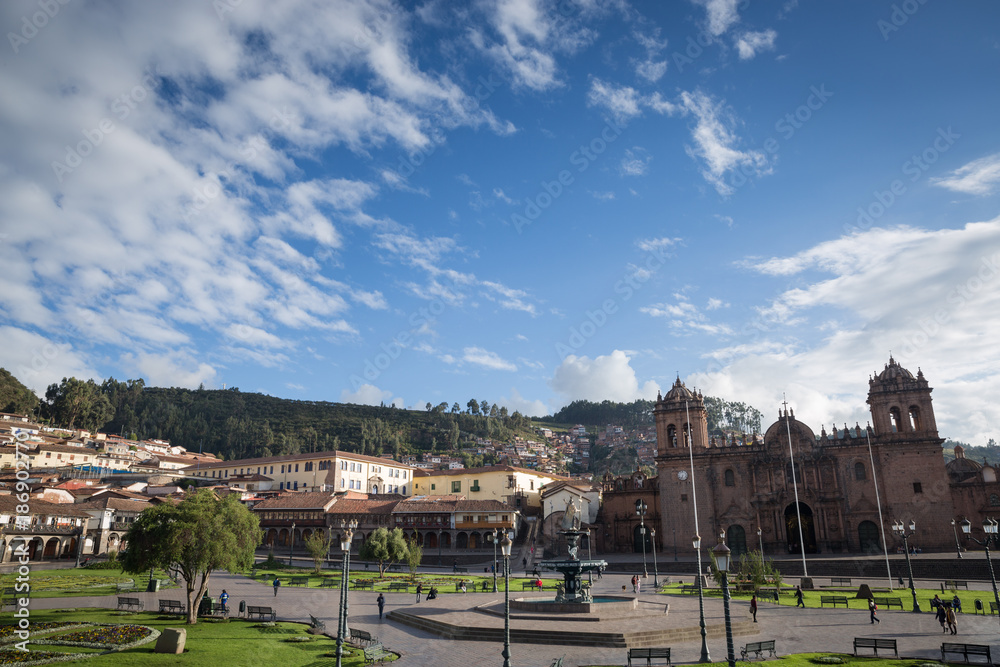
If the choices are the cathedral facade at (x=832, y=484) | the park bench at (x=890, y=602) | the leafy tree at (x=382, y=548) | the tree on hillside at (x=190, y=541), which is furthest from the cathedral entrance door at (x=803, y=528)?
the tree on hillside at (x=190, y=541)

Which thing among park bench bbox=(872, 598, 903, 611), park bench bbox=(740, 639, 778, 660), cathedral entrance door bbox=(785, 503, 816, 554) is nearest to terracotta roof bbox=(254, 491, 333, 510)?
cathedral entrance door bbox=(785, 503, 816, 554)

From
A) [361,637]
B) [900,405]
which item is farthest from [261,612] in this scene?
[900,405]

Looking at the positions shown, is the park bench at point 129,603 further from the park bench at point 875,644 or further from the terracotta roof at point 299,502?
the terracotta roof at point 299,502

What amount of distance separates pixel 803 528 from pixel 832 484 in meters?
4.48

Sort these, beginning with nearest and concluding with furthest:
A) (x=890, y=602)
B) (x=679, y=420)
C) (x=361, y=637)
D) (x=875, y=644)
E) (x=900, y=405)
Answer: (x=875, y=644)
(x=361, y=637)
(x=890, y=602)
(x=900, y=405)
(x=679, y=420)

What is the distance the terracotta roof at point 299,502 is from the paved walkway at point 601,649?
2880 cm

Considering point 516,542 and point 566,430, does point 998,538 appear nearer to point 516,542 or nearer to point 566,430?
point 516,542

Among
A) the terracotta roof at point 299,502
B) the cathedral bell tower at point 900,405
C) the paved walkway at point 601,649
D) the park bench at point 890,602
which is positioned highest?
the cathedral bell tower at point 900,405

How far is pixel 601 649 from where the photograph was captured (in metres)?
21.3

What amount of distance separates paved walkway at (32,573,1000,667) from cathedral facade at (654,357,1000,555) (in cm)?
1558

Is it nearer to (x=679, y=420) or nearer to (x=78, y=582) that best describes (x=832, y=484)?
(x=679, y=420)

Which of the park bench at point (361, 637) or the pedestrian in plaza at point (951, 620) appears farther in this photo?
the pedestrian in plaza at point (951, 620)

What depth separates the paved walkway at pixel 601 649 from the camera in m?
20.2

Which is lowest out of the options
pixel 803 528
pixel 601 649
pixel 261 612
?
pixel 601 649
